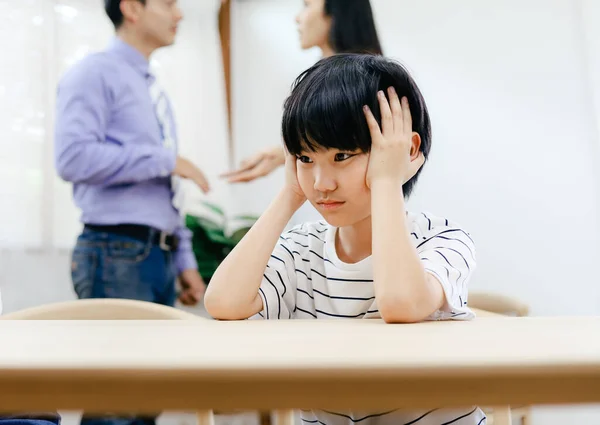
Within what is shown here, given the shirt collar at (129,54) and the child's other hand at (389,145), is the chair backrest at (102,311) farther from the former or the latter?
the shirt collar at (129,54)

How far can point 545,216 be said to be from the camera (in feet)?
6.91

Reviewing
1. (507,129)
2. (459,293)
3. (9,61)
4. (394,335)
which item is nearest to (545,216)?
(507,129)

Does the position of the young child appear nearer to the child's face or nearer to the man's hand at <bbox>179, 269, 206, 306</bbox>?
the child's face

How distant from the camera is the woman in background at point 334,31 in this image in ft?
6.20

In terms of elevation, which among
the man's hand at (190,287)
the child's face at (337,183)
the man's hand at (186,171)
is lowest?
the man's hand at (190,287)

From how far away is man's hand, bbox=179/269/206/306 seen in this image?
2.01 metres

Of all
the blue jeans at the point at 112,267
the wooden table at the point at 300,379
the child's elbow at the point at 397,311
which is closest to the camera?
the wooden table at the point at 300,379

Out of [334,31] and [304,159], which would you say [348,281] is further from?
[334,31]

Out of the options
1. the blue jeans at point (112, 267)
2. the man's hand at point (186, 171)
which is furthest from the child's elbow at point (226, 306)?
the man's hand at point (186, 171)

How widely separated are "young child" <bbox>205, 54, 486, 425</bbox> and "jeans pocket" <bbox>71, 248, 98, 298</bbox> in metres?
0.89

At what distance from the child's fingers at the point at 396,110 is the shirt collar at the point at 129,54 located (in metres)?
1.28

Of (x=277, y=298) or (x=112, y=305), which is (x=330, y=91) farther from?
(x=112, y=305)

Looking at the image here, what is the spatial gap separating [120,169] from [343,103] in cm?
107

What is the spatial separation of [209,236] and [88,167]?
30.4 inches
